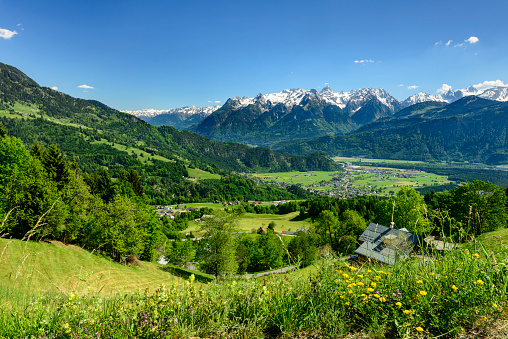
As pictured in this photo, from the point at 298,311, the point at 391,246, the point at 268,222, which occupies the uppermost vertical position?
the point at 391,246

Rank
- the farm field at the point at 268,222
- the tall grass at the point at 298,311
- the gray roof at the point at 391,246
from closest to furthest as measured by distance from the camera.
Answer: the tall grass at the point at 298,311
the gray roof at the point at 391,246
the farm field at the point at 268,222

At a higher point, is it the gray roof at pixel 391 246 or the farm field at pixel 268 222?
the gray roof at pixel 391 246

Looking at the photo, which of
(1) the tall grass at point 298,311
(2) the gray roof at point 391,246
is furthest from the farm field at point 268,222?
(1) the tall grass at point 298,311

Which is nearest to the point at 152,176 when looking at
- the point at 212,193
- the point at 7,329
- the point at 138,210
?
the point at 212,193

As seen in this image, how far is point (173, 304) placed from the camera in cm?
336

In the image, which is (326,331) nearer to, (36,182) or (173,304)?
(173,304)

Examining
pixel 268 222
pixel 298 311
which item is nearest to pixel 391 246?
pixel 298 311

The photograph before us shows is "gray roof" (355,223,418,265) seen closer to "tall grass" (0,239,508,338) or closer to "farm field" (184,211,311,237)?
"tall grass" (0,239,508,338)

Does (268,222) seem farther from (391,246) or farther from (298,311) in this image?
(298,311)

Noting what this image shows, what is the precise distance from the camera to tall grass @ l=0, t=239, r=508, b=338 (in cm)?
294

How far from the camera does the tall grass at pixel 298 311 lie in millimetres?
2938

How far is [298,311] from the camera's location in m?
3.49

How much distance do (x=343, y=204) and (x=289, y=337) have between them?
8400cm

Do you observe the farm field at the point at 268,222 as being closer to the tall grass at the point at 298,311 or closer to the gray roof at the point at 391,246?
the gray roof at the point at 391,246
